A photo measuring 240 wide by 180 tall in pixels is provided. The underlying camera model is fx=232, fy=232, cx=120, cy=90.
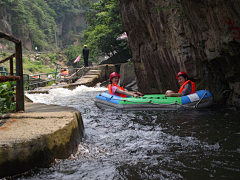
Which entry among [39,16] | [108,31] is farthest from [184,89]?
[39,16]

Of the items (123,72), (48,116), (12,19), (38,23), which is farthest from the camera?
(38,23)

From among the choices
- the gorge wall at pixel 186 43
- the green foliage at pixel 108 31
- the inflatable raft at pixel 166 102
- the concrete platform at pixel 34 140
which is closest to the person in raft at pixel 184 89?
the inflatable raft at pixel 166 102

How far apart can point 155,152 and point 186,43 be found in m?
5.59

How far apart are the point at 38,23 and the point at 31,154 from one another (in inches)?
1967

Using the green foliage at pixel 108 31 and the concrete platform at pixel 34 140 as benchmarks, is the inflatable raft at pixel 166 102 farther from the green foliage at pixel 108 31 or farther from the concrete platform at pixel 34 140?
the green foliage at pixel 108 31

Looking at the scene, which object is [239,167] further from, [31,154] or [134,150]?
[31,154]

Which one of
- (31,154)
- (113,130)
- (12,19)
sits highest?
(12,19)

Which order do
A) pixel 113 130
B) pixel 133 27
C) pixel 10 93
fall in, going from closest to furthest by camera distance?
pixel 10 93 < pixel 113 130 < pixel 133 27

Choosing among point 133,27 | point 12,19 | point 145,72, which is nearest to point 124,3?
point 133,27

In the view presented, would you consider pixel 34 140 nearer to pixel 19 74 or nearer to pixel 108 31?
pixel 19 74

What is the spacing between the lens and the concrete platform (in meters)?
2.24

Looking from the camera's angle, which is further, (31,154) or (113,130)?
(113,130)

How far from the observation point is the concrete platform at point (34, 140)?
2244 mm

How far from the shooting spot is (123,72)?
628 inches
